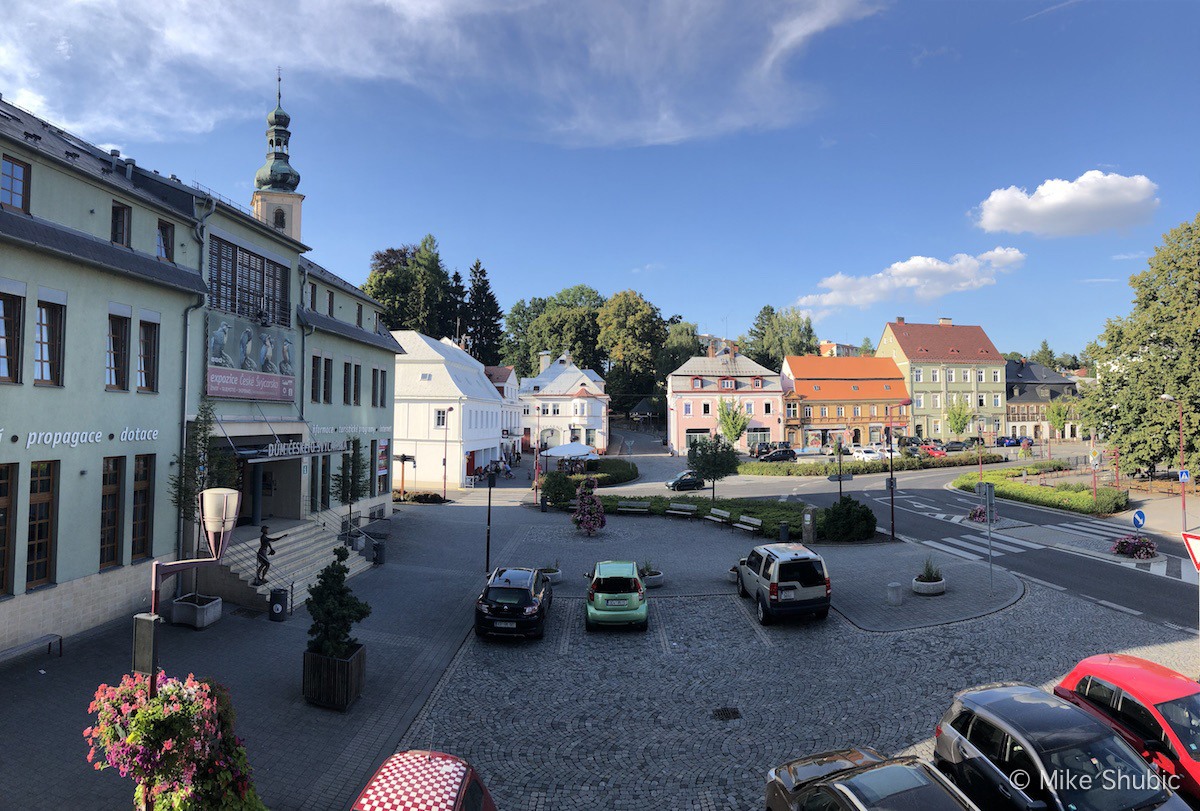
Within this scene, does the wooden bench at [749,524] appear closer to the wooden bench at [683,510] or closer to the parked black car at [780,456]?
the wooden bench at [683,510]

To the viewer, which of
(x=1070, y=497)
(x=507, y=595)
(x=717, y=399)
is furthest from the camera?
(x=717, y=399)

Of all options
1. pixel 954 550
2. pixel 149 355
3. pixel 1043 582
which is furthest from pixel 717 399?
pixel 149 355

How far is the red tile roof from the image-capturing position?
72.2 metres

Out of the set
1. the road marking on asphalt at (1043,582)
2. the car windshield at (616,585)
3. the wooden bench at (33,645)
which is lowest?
the road marking on asphalt at (1043,582)

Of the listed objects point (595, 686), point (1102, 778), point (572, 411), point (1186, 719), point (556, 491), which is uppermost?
point (572, 411)

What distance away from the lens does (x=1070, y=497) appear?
29.7 meters

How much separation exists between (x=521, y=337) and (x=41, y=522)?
92.8 metres

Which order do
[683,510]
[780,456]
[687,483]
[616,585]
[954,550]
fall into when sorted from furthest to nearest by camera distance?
[780,456] < [687,483] < [683,510] < [954,550] < [616,585]

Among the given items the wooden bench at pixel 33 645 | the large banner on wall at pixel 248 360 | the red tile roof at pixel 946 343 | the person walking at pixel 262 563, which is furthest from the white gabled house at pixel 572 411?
the wooden bench at pixel 33 645

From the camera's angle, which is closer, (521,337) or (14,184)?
(14,184)

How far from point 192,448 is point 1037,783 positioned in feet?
58.1

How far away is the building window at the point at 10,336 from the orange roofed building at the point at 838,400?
2477 inches

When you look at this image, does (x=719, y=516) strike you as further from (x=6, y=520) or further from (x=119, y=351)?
(x=6, y=520)

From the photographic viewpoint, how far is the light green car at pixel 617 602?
1450cm
